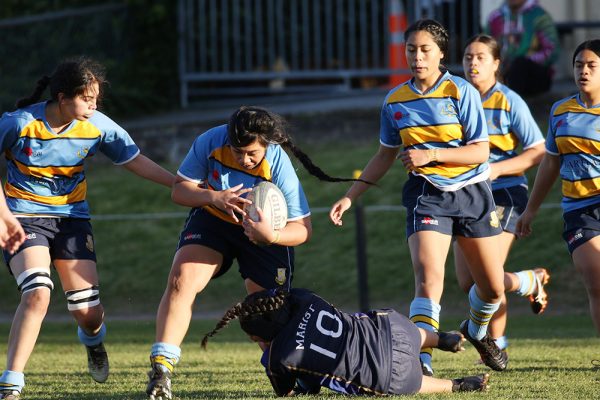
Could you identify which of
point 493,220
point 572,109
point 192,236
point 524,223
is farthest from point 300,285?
point 192,236

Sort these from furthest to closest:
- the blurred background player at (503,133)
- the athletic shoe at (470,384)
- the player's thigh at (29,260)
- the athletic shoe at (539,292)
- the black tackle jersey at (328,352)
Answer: the athletic shoe at (539,292) < the blurred background player at (503,133) < the player's thigh at (29,260) < the athletic shoe at (470,384) < the black tackle jersey at (328,352)

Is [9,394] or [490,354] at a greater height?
[9,394]

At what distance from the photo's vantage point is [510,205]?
772 centimetres

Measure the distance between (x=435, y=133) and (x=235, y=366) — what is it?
2.41m

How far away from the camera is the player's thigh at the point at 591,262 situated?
6.40 m

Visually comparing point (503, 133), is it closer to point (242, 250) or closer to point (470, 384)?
point (470, 384)

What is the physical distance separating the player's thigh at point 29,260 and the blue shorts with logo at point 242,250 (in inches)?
32.2

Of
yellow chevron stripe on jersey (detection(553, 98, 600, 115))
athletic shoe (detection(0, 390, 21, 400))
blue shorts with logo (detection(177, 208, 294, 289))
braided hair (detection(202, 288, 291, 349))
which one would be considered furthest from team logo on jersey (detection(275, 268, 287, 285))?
yellow chevron stripe on jersey (detection(553, 98, 600, 115))

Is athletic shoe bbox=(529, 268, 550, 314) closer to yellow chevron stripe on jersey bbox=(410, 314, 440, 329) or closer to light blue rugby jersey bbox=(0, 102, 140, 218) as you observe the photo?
yellow chevron stripe on jersey bbox=(410, 314, 440, 329)

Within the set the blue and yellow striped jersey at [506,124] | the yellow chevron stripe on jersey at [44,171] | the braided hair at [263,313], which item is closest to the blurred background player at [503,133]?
the blue and yellow striped jersey at [506,124]

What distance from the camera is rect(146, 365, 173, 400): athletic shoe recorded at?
568cm

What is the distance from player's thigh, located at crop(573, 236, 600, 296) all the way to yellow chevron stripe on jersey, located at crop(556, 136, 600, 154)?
54 centimetres

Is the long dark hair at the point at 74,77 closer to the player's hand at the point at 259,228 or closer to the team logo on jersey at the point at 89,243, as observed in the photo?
the team logo on jersey at the point at 89,243

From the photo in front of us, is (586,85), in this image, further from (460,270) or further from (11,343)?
(11,343)
